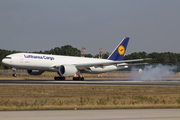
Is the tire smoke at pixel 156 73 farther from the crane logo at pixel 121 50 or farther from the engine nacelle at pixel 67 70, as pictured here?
the engine nacelle at pixel 67 70

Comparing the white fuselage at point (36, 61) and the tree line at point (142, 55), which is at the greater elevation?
the tree line at point (142, 55)

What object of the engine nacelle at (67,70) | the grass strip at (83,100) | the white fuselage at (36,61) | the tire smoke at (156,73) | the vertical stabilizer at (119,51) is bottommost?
the grass strip at (83,100)

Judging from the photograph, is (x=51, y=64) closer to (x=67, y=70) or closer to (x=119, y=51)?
(x=67, y=70)

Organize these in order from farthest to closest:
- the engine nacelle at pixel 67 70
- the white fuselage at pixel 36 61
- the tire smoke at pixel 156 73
Answer: the tire smoke at pixel 156 73
the engine nacelle at pixel 67 70
the white fuselage at pixel 36 61

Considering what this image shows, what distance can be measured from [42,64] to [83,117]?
38.9 m

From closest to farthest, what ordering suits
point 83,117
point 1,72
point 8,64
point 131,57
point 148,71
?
point 83,117 < point 8,64 < point 148,71 < point 1,72 < point 131,57

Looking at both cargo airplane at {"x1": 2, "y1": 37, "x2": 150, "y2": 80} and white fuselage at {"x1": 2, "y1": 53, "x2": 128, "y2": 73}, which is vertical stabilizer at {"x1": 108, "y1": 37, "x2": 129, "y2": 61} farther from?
white fuselage at {"x1": 2, "y1": 53, "x2": 128, "y2": 73}

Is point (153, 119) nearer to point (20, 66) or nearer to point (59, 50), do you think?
point (20, 66)

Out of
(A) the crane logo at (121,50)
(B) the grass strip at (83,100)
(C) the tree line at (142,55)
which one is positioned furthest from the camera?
(C) the tree line at (142,55)

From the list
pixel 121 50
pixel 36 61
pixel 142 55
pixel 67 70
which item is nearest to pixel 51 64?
pixel 36 61

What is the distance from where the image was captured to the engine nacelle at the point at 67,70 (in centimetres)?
5177

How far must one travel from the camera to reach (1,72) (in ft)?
247

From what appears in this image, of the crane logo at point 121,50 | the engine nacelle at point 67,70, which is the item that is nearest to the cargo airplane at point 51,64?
the engine nacelle at point 67,70

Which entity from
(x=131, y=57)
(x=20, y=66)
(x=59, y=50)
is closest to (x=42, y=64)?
(x=20, y=66)
